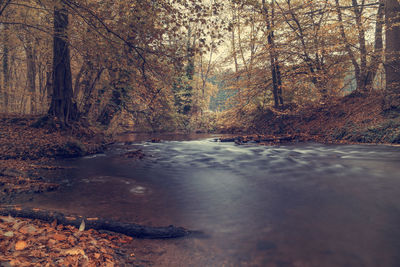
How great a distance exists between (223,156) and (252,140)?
4.47 m

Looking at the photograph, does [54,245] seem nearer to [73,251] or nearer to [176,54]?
[73,251]

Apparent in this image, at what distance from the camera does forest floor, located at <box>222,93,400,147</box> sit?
34.7 ft

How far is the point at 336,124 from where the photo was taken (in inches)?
530

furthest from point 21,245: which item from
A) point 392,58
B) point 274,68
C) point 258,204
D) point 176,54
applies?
point 274,68

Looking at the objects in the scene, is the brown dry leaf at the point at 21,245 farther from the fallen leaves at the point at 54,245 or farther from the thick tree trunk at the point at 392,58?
the thick tree trunk at the point at 392,58

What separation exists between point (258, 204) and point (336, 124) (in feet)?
34.8

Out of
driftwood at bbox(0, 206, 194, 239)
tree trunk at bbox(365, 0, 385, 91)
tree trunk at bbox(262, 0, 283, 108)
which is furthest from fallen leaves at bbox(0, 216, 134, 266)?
tree trunk at bbox(262, 0, 283, 108)

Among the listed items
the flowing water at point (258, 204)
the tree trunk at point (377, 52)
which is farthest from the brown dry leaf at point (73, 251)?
the tree trunk at point (377, 52)

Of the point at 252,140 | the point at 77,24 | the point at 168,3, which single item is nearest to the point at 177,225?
A: the point at 168,3

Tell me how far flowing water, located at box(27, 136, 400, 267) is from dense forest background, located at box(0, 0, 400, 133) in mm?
3374

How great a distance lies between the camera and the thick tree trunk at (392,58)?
10.9 meters

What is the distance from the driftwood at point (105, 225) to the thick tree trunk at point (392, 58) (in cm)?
1131

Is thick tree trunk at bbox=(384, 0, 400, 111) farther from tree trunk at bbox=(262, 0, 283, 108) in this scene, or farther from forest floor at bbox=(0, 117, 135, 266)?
forest floor at bbox=(0, 117, 135, 266)

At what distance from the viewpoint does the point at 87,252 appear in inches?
114
